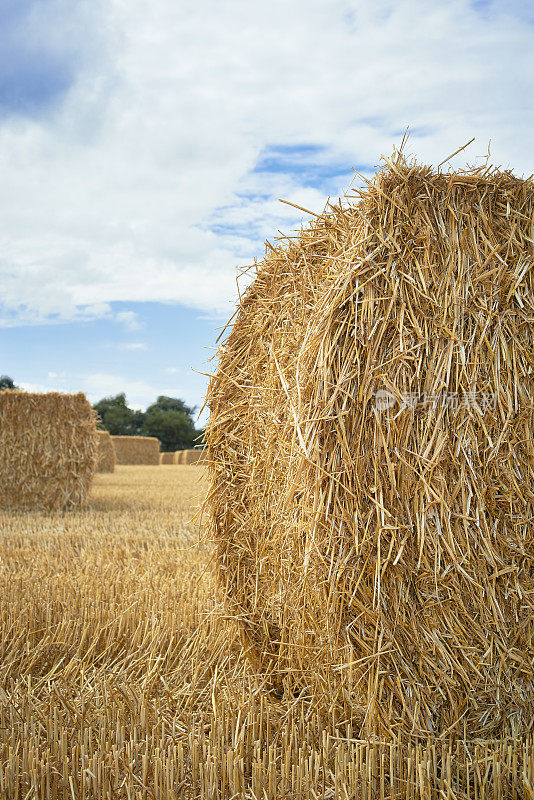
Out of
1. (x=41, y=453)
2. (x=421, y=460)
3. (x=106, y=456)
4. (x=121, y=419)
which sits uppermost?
(x=121, y=419)

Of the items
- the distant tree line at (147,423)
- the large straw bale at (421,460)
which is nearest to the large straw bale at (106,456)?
the large straw bale at (421,460)

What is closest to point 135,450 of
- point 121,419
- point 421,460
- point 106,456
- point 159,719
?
point 106,456

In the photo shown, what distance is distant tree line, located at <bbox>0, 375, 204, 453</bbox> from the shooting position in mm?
51406

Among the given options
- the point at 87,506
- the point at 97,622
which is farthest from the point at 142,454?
the point at 97,622

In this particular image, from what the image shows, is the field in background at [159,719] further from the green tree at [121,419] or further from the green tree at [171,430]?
the green tree at [121,419]

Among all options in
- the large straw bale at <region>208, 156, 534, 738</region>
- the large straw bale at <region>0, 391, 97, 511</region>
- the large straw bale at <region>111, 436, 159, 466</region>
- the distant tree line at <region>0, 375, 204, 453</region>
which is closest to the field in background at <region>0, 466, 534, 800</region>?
the large straw bale at <region>208, 156, 534, 738</region>

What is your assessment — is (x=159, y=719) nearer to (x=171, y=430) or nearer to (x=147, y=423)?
(x=171, y=430)

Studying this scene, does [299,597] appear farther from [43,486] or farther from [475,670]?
[43,486]

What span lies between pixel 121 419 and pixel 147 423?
2.79m

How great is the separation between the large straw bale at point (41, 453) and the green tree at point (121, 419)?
43.4m

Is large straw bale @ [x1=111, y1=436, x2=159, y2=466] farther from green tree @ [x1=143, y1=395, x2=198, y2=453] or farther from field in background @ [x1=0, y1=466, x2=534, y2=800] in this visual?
field in background @ [x1=0, y1=466, x2=534, y2=800]

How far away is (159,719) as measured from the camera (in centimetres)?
275

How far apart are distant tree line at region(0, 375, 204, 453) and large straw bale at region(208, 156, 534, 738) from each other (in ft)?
153

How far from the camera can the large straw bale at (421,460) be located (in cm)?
247
